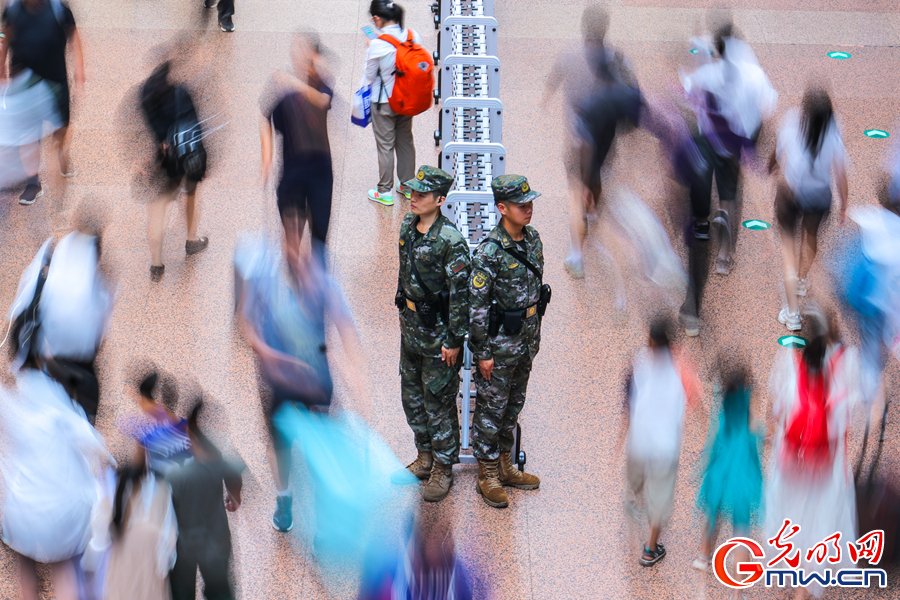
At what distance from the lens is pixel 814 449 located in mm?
4332

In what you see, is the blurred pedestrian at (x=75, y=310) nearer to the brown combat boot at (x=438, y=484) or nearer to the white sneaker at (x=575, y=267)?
the brown combat boot at (x=438, y=484)

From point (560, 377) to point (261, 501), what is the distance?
2157 millimetres

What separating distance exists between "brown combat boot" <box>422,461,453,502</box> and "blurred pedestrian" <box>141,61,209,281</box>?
9.64 feet

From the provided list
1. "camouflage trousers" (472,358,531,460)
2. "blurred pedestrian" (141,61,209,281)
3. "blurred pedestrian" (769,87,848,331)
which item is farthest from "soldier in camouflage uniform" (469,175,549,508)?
"blurred pedestrian" (141,61,209,281)

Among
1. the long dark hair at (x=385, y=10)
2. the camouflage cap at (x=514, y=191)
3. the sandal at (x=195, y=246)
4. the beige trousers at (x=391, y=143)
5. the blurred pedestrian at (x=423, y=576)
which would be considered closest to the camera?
the blurred pedestrian at (x=423, y=576)

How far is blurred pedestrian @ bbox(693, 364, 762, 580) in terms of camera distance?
428cm

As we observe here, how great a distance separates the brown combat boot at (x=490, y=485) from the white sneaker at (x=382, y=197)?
3.19 m

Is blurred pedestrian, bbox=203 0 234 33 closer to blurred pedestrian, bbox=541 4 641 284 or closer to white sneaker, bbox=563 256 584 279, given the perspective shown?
blurred pedestrian, bbox=541 4 641 284

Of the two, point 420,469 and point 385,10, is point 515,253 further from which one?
point 385,10

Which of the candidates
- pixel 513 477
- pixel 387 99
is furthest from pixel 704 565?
pixel 387 99

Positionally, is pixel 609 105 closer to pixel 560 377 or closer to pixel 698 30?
pixel 560 377

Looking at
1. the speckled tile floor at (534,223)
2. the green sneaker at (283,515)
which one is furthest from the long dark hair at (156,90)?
the green sneaker at (283,515)

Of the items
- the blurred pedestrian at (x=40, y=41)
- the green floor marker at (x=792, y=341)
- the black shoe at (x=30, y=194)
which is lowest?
the green floor marker at (x=792, y=341)

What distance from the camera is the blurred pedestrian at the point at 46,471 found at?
3.97 meters
